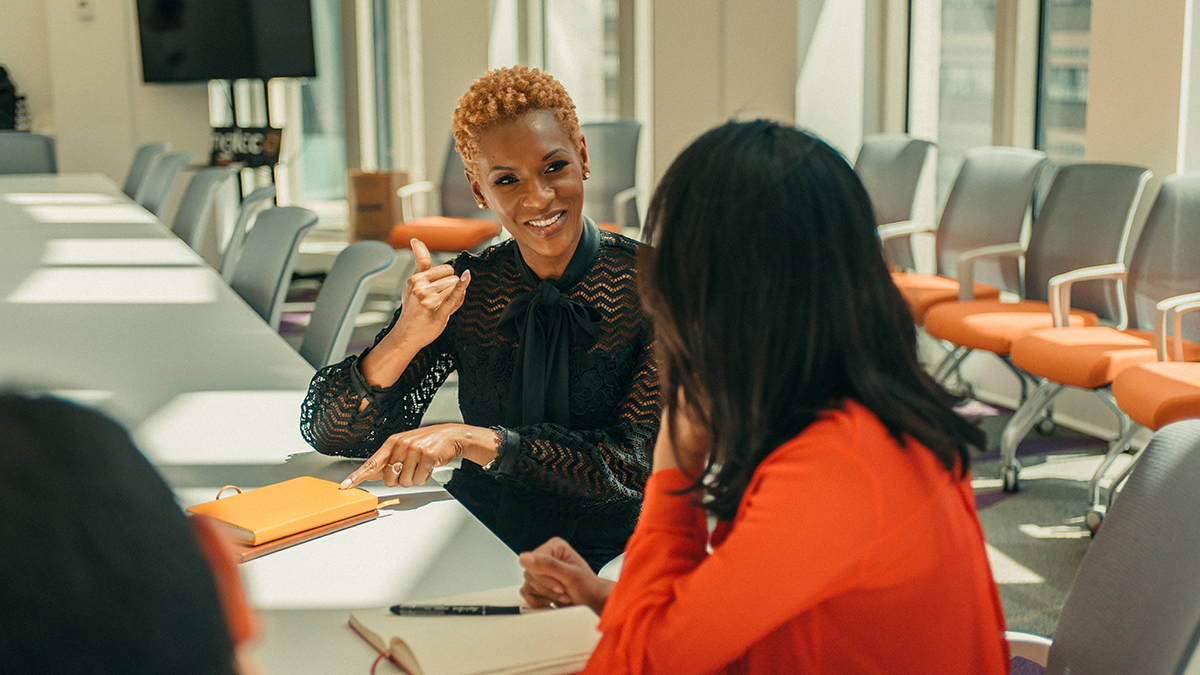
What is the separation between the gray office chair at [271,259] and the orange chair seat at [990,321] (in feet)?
7.44

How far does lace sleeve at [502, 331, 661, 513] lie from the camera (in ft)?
5.29

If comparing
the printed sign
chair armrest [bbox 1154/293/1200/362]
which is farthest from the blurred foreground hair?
the printed sign

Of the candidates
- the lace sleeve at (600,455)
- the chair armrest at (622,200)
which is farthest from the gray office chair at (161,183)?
the lace sleeve at (600,455)

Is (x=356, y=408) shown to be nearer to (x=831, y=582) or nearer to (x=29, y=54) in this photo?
(x=831, y=582)

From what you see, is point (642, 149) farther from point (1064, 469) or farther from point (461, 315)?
point (461, 315)

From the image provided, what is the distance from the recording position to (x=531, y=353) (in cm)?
174

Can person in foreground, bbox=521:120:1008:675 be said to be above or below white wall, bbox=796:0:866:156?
below

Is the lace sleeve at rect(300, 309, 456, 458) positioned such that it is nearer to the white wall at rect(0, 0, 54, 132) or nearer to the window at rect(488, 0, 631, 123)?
the window at rect(488, 0, 631, 123)

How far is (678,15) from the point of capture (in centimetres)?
585

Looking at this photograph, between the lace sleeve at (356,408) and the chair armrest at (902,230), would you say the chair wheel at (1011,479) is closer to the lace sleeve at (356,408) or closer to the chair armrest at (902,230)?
the chair armrest at (902,230)

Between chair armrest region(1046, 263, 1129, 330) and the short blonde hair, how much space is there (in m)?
2.24

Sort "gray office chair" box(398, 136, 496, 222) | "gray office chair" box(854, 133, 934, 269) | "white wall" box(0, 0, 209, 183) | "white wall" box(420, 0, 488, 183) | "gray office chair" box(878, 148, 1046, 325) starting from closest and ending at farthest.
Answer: "gray office chair" box(878, 148, 1046, 325), "gray office chair" box(854, 133, 934, 269), "gray office chair" box(398, 136, 496, 222), "white wall" box(420, 0, 488, 183), "white wall" box(0, 0, 209, 183)

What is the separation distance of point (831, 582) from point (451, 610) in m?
0.43

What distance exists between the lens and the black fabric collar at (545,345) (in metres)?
1.75
